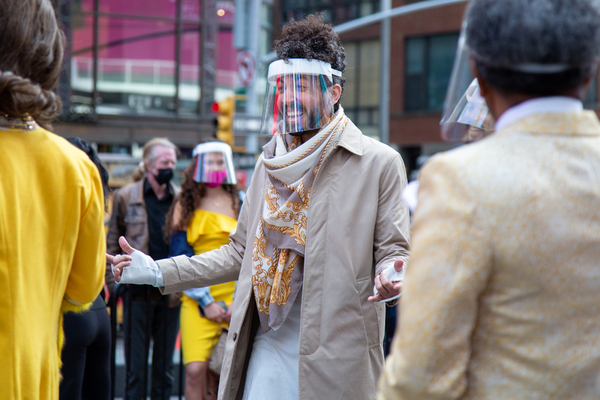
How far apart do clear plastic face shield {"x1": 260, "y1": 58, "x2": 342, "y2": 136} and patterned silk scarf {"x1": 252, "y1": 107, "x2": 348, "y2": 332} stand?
80mm

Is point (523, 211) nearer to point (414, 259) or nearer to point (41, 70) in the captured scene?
point (414, 259)

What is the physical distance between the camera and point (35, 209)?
1835mm

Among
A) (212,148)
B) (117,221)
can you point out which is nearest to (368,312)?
(212,148)

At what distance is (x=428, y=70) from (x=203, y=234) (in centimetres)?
2293

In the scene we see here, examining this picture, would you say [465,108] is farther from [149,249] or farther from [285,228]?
[149,249]

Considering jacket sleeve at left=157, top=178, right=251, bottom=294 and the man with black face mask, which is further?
the man with black face mask

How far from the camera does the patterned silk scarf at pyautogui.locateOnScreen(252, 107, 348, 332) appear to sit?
103 inches

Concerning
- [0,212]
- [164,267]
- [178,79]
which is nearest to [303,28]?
[164,267]

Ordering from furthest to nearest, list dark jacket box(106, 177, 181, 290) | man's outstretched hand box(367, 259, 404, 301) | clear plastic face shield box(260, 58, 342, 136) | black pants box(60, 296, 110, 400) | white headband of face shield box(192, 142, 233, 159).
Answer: dark jacket box(106, 177, 181, 290) → white headband of face shield box(192, 142, 233, 159) → black pants box(60, 296, 110, 400) → clear plastic face shield box(260, 58, 342, 136) → man's outstretched hand box(367, 259, 404, 301)

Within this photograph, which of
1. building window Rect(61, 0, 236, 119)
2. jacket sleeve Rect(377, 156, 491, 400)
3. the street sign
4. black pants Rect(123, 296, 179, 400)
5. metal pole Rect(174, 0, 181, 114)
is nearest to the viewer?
jacket sleeve Rect(377, 156, 491, 400)

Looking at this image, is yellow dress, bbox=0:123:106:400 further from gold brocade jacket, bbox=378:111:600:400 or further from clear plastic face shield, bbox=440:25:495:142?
clear plastic face shield, bbox=440:25:495:142

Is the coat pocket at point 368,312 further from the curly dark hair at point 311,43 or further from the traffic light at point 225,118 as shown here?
the traffic light at point 225,118

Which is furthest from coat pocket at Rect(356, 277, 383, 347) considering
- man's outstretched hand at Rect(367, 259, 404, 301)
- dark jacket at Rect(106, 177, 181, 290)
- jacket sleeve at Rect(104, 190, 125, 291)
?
jacket sleeve at Rect(104, 190, 125, 291)

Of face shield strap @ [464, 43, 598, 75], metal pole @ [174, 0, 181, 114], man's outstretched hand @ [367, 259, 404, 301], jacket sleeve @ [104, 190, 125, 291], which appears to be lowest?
jacket sleeve @ [104, 190, 125, 291]
